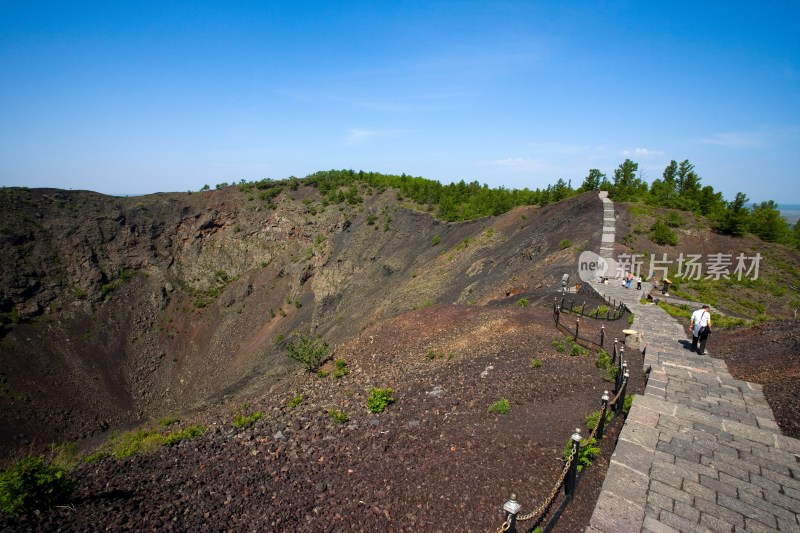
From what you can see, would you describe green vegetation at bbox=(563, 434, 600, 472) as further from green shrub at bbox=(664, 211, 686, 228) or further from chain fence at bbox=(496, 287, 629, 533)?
green shrub at bbox=(664, 211, 686, 228)

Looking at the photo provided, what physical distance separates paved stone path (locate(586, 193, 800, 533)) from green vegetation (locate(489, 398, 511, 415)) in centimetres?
218

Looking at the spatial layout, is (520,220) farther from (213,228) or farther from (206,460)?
(213,228)

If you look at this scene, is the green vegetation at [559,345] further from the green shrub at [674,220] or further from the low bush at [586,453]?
the green shrub at [674,220]

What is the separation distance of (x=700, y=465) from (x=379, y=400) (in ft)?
20.2

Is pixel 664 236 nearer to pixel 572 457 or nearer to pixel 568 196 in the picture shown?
pixel 568 196

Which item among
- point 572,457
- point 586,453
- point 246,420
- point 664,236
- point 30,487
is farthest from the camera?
point 664,236

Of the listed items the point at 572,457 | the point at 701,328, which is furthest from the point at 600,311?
the point at 572,457

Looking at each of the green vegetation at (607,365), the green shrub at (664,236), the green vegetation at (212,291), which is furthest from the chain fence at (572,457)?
the green vegetation at (212,291)

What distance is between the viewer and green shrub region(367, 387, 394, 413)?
Answer: 30.9 ft

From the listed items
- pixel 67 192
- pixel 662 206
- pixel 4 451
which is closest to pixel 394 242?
pixel 662 206

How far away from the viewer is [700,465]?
233 inches

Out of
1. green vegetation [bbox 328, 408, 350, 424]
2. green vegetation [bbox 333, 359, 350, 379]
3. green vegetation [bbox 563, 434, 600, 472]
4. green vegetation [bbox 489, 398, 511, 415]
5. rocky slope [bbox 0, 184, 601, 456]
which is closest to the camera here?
green vegetation [bbox 563, 434, 600, 472]

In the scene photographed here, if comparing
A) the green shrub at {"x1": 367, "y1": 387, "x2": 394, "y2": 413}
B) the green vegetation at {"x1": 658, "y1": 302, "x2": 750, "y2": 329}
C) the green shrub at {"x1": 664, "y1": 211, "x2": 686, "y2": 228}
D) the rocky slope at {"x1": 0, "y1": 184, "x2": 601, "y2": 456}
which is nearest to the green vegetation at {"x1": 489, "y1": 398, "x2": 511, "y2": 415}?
the green shrub at {"x1": 367, "y1": 387, "x2": 394, "y2": 413}

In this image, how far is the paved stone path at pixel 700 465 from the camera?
4.93 m
